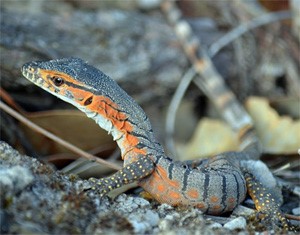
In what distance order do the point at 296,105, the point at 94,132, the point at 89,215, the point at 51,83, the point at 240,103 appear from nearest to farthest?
the point at 89,215 < the point at 51,83 < the point at 94,132 < the point at 296,105 < the point at 240,103

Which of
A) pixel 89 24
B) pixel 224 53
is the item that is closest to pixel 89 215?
pixel 89 24

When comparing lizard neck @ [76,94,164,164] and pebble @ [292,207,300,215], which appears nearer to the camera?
lizard neck @ [76,94,164,164]

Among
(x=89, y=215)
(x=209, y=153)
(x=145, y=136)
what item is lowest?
(x=209, y=153)

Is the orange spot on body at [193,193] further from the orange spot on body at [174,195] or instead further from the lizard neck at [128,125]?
the lizard neck at [128,125]

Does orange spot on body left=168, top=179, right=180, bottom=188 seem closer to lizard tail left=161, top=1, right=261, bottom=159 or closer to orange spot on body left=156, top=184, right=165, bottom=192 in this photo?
orange spot on body left=156, top=184, right=165, bottom=192

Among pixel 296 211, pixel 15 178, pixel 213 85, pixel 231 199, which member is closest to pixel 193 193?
pixel 231 199

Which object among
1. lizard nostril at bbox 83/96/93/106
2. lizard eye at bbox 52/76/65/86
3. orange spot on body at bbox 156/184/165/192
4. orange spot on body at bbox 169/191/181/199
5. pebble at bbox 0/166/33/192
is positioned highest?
lizard eye at bbox 52/76/65/86

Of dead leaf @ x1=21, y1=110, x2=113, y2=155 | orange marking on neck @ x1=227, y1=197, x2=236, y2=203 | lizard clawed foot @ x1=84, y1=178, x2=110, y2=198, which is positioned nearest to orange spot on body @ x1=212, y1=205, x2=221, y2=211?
orange marking on neck @ x1=227, y1=197, x2=236, y2=203

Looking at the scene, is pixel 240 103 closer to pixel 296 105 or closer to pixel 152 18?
pixel 296 105
